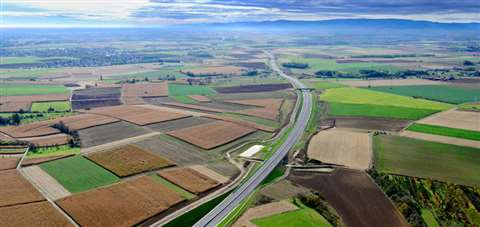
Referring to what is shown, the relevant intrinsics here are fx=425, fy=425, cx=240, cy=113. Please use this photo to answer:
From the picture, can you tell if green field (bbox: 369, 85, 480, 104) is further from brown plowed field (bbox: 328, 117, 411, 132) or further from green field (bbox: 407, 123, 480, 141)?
A: green field (bbox: 407, 123, 480, 141)

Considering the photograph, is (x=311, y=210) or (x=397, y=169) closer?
(x=311, y=210)

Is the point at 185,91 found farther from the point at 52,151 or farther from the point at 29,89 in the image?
the point at 52,151

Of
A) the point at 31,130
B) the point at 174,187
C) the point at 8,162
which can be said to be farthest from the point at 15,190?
the point at 31,130

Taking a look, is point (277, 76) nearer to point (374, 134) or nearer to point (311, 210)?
point (374, 134)

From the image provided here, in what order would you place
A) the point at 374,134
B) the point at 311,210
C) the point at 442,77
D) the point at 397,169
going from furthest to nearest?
the point at 442,77
the point at 374,134
the point at 397,169
the point at 311,210

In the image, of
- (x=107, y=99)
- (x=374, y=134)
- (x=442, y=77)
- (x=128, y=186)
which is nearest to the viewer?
(x=128, y=186)

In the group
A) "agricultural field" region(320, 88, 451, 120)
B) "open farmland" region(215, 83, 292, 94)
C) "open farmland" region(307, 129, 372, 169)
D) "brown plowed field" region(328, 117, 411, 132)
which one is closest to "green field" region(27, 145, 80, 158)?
"open farmland" region(307, 129, 372, 169)

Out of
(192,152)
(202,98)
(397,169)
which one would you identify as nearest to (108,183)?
(192,152)
